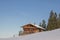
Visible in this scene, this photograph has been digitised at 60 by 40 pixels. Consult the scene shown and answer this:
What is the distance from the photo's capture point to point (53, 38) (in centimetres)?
226

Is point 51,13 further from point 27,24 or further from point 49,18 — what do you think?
point 27,24

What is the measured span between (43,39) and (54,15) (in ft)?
152

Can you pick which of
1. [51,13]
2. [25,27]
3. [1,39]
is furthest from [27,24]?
[1,39]

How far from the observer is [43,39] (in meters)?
2.33

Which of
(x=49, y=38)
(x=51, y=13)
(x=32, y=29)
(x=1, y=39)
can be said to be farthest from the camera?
(x=51, y=13)

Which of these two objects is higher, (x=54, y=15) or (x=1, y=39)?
(x=54, y=15)

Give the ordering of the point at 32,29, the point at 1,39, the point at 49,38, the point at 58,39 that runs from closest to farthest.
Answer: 1. the point at 58,39
2. the point at 49,38
3. the point at 1,39
4. the point at 32,29

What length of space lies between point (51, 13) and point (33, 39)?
45947mm

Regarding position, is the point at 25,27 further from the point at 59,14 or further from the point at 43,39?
the point at 43,39

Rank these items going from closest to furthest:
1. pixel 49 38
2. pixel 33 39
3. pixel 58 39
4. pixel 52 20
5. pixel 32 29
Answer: pixel 58 39 < pixel 49 38 < pixel 33 39 < pixel 32 29 < pixel 52 20

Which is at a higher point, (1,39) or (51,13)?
(51,13)

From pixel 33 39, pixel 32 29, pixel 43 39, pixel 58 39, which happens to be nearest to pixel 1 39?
pixel 33 39

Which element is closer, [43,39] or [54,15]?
[43,39]

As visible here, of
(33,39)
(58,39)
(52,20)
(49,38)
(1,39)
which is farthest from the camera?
(52,20)
